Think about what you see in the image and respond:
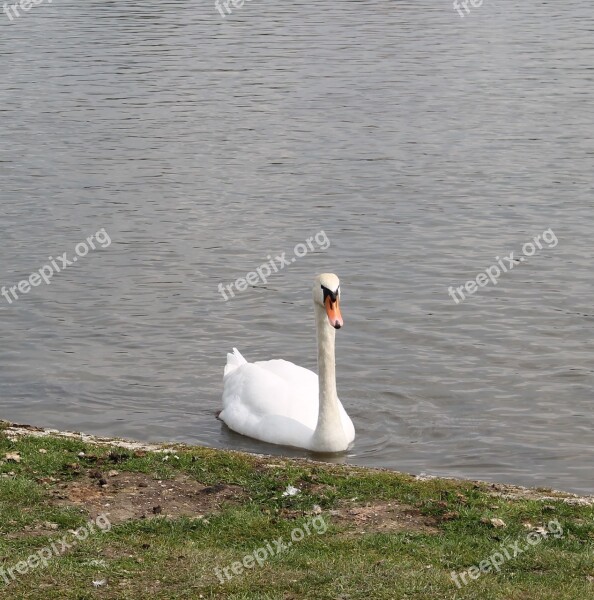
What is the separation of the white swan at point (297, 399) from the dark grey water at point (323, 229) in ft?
0.90

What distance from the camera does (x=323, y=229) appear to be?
20922 millimetres

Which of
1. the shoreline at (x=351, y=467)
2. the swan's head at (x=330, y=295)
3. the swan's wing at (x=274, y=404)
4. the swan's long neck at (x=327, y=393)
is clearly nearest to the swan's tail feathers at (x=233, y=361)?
the swan's wing at (x=274, y=404)

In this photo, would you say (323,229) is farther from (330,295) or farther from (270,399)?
(330,295)

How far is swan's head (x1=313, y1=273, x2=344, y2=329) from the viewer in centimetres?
1264

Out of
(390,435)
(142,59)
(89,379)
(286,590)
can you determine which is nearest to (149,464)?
(286,590)

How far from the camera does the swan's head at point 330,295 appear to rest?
41.5 feet

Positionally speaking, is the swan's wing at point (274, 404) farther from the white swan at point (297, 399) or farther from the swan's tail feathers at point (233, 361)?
the swan's tail feathers at point (233, 361)

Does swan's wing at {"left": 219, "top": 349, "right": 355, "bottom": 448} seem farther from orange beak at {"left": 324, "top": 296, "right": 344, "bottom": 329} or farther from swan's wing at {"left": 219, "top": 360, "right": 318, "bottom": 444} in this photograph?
orange beak at {"left": 324, "top": 296, "right": 344, "bottom": 329}

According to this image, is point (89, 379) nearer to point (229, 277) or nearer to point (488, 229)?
point (229, 277)

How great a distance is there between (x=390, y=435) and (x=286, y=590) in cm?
588

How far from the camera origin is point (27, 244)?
20.7m

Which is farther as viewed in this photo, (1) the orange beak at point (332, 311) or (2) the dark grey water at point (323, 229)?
(2) the dark grey water at point (323, 229)

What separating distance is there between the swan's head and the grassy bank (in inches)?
86.4

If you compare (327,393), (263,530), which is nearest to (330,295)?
(327,393)
